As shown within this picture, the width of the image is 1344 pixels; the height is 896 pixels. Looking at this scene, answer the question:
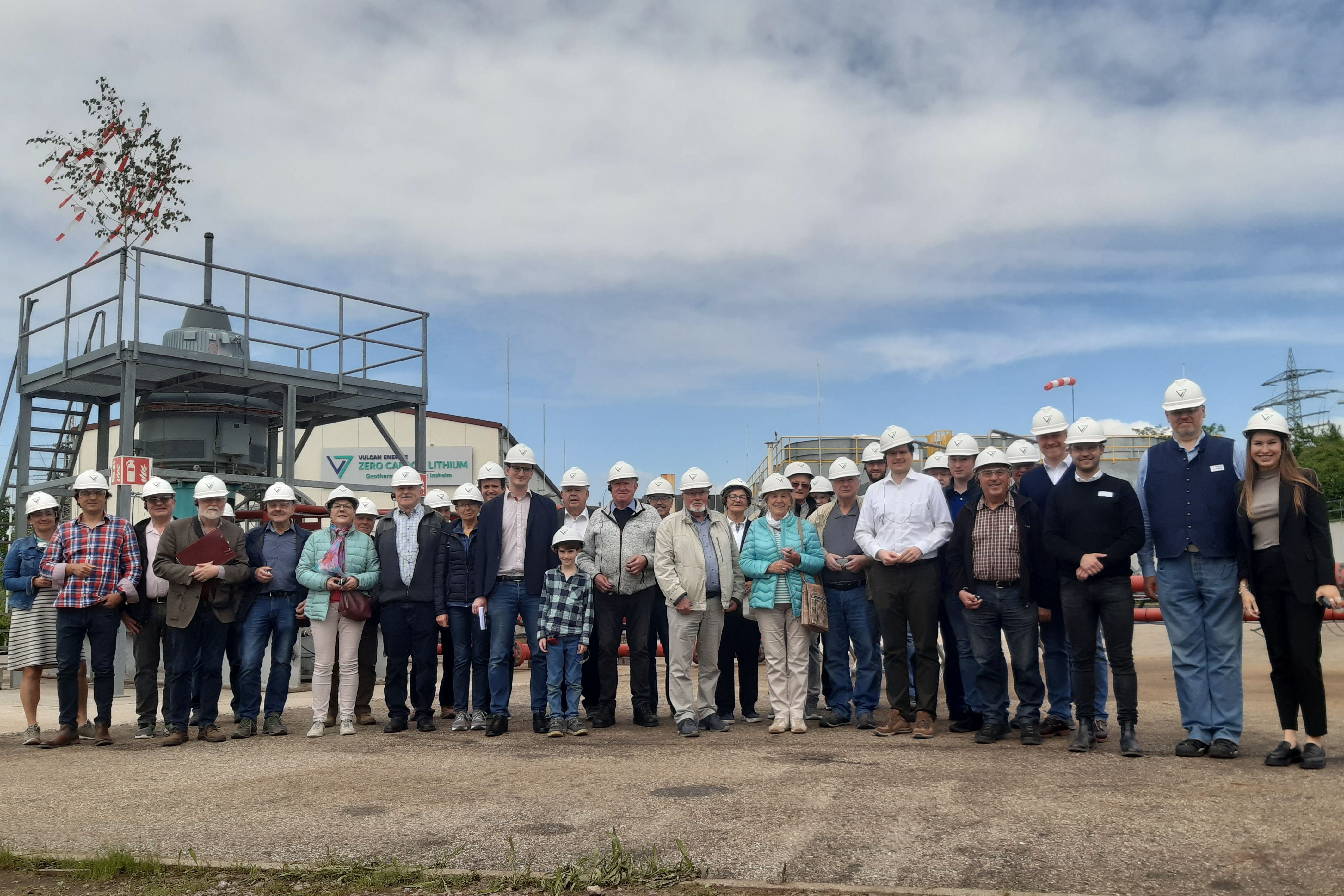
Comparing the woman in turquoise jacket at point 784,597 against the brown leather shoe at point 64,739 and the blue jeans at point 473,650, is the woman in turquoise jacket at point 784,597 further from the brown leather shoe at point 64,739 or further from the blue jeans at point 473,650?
the brown leather shoe at point 64,739

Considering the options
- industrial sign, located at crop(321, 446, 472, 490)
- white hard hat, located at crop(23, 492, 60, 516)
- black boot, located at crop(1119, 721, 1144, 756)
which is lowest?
black boot, located at crop(1119, 721, 1144, 756)

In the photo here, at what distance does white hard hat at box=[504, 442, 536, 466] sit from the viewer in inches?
335

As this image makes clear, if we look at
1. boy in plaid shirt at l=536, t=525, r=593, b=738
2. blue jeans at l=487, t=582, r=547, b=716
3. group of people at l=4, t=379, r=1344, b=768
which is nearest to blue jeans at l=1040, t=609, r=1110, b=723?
group of people at l=4, t=379, r=1344, b=768

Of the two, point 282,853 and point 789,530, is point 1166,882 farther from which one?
point 789,530

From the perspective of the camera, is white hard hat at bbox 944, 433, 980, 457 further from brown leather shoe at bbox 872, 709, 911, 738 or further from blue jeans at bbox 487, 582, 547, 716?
blue jeans at bbox 487, 582, 547, 716

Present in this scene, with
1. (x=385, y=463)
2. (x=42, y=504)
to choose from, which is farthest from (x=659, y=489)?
(x=385, y=463)

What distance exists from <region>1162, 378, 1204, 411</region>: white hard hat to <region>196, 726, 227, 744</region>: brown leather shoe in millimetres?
7074

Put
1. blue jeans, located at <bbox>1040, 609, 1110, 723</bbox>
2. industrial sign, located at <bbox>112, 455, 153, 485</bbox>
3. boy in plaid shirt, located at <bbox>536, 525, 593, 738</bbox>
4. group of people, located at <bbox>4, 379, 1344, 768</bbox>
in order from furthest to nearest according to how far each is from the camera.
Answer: industrial sign, located at <bbox>112, 455, 153, 485</bbox> < boy in plaid shirt, located at <bbox>536, 525, 593, 738</bbox> < blue jeans, located at <bbox>1040, 609, 1110, 723</bbox> < group of people, located at <bbox>4, 379, 1344, 768</bbox>

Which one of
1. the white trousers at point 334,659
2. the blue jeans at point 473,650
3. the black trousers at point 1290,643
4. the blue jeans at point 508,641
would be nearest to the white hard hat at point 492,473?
the blue jeans at point 508,641

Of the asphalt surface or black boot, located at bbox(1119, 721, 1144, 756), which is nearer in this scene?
the asphalt surface

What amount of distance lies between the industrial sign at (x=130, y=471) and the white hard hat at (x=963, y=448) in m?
10.2

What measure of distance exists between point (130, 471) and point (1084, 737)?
1182cm

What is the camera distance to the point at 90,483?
8.34 meters

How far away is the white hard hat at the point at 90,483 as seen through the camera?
827 centimetres
